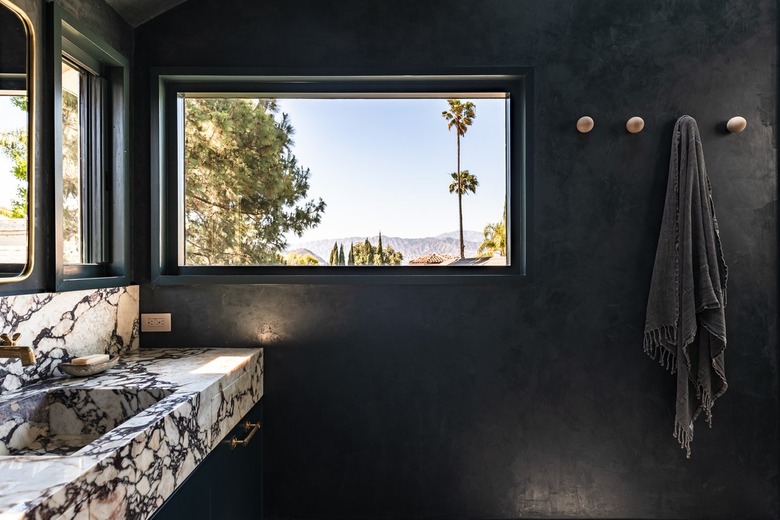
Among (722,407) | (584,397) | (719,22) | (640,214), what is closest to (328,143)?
(640,214)

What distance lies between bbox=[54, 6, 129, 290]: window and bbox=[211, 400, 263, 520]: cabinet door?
0.75m

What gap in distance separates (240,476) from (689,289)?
180 centimetres

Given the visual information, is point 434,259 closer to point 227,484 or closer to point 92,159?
point 227,484

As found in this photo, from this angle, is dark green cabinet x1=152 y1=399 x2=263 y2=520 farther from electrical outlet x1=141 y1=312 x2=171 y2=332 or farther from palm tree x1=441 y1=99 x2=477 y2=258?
palm tree x1=441 y1=99 x2=477 y2=258

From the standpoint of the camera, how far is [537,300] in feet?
6.09

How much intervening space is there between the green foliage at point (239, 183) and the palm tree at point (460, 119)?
2.18 feet

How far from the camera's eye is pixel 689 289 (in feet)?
5.58

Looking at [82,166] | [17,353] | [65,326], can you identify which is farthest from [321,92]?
[17,353]

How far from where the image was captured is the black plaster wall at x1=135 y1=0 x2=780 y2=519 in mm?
1853

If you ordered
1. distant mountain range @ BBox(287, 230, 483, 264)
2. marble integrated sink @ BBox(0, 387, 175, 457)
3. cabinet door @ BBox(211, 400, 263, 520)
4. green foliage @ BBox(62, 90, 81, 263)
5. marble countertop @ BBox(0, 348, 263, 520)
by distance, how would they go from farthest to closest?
distant mountain range @ BBox(287, 230, 483, 264), green foliage @ BBox(62, 90, 81, 263), cabinet door @ BBox(211, 400, 263, 520), marble integrated sink @ BBox(0, 387, 175, 457), marble countertop @ BBox(0, 348, 263, 520)

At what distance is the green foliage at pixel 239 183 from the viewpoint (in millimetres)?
1939

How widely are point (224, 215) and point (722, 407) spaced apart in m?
2.27

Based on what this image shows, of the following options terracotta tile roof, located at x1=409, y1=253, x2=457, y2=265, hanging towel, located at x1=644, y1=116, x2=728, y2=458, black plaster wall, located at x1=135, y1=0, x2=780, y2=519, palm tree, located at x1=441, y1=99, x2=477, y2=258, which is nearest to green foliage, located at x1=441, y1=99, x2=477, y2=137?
palm tree, located at x1=441, y1=99, x2=477, y2=258

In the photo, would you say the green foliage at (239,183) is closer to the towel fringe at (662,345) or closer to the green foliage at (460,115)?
the green foliage at (460,115)
